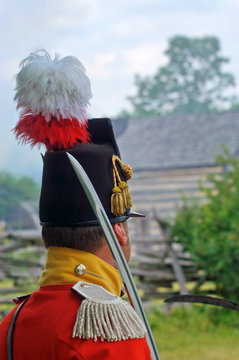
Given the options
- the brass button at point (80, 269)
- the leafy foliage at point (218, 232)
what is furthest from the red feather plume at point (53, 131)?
the leafy foliage at point (218, 232)

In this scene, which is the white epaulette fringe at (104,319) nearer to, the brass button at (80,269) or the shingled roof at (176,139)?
the brass button at (80,269)

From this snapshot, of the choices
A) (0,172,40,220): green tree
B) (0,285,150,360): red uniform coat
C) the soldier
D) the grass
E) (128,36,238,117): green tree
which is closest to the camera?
(0,285,150,360): red uniform coat

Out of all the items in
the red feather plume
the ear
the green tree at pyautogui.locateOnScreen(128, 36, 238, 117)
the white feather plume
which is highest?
the green tree at pyautogui.locateOnScreen(128, 36, 238, 117)

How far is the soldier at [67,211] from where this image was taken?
1.65m

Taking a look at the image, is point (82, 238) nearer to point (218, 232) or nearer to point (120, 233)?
point (120, 233)

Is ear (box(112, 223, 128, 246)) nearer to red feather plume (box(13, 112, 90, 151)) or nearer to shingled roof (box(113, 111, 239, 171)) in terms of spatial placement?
red feather plume (box(13, 112, 90, 151))

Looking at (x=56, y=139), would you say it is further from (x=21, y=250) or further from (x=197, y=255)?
(x=21, y=250)

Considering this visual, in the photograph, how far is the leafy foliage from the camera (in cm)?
807

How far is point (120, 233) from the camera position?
5.89 feet

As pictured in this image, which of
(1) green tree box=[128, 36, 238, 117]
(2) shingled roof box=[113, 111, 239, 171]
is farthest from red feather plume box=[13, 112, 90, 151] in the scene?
(1) green tree box=[128, 36, 238, 117]

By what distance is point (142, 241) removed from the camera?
9.90 metres

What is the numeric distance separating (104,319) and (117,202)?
366mm

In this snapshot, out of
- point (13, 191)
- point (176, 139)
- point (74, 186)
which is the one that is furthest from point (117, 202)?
point (13, 191)

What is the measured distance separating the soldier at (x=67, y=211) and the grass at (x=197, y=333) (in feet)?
17.1
